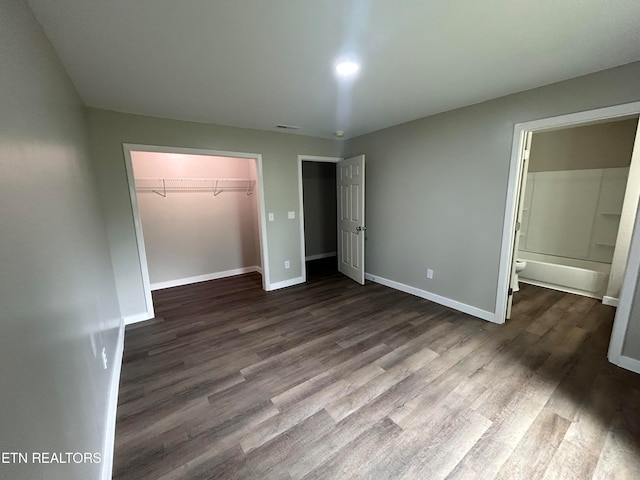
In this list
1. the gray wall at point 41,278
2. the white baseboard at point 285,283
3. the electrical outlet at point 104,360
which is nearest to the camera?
the gray wall at point 41,278

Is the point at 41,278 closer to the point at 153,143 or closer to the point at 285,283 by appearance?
the point at 153,143

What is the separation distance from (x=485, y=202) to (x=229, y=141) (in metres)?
3.17

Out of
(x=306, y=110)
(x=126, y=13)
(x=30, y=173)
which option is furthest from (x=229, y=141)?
(x=30, y=173)

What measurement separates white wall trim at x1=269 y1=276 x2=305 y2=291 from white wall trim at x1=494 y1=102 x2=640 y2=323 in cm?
269

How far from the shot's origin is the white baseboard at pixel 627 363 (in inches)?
80.4

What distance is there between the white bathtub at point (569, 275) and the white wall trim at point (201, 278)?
4.67 m

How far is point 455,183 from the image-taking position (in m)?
3.00

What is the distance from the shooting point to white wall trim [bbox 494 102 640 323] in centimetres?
198

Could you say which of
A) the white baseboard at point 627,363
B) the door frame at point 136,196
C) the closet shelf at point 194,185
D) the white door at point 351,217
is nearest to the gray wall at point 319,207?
the white door at point 351,217

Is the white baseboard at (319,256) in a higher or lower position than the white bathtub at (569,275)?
lower

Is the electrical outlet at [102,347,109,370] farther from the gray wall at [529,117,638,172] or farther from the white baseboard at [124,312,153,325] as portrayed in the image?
the gray wall at [529,117,638,172]

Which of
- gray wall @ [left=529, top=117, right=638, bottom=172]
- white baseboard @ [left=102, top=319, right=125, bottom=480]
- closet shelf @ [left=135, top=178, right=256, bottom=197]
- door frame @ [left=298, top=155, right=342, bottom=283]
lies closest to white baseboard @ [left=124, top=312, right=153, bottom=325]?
white baseboard @ [left=102, top=319, right=125, bottom=480]

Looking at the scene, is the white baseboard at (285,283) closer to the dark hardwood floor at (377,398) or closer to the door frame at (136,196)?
the door frame at (136,196)

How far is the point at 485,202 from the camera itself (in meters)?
2.78
